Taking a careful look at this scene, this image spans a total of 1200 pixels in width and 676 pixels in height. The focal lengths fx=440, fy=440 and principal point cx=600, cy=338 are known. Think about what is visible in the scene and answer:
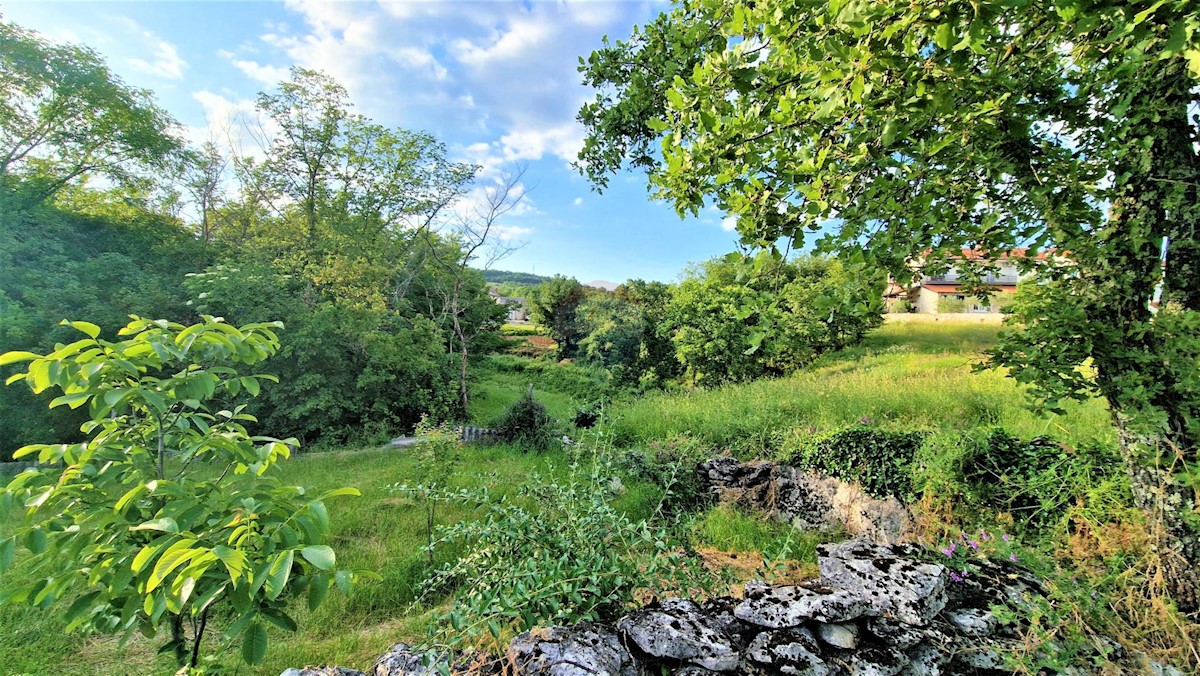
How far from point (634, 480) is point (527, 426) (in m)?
3.01

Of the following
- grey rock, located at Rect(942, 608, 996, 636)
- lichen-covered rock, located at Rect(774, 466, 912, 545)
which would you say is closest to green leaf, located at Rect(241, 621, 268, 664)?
grey rock, located at Rect(942, 608, 996, 636)

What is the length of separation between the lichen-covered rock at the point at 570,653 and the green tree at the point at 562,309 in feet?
70.8

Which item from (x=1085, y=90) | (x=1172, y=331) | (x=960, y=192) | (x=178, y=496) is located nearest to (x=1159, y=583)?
(x=1172, y=331)

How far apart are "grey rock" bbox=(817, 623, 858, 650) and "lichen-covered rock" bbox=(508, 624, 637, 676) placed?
31.4 inches

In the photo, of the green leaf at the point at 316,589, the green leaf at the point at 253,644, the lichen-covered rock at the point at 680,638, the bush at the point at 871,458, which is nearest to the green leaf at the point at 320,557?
the green leaf at the point at 316,589

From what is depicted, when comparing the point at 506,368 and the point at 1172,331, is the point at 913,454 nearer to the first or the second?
the point at 1172,331

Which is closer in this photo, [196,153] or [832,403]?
[832,403]

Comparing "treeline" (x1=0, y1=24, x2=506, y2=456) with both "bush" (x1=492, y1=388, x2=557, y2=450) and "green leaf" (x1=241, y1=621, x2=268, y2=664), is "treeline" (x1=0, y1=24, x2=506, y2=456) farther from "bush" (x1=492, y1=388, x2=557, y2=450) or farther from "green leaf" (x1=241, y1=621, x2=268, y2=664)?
"green leaf" (x1=241, y1=621, x2=268, y2=664)

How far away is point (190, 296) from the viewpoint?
28.5 ft

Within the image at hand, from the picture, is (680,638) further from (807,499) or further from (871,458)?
(807,499)

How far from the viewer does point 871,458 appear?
431 centimetres

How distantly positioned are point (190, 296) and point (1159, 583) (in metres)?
12.7

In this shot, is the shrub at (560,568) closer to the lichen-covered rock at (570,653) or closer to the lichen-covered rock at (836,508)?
the lichen-covered rock at (570,653)

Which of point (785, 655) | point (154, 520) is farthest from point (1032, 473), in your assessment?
point (154, 520)
